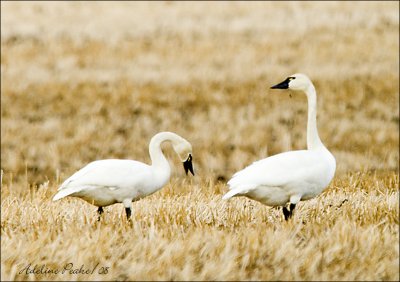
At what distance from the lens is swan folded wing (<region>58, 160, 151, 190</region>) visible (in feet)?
20.3

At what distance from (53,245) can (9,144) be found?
11.6 meters

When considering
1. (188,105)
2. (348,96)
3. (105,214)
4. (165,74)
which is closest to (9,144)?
(188,105)

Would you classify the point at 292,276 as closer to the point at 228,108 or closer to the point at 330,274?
the point at 330,274

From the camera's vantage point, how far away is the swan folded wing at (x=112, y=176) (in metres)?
6.18

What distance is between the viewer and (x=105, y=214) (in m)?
7.08

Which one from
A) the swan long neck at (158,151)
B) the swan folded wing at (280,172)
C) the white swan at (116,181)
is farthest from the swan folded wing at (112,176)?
the swan folded wing at (280,172)

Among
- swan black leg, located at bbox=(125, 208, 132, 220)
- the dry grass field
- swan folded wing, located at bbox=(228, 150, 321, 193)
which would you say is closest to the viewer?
the dry grass field

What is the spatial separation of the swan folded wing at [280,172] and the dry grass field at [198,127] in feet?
0.97

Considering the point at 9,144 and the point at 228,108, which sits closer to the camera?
the point at 9,144

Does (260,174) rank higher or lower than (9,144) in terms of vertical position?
higher

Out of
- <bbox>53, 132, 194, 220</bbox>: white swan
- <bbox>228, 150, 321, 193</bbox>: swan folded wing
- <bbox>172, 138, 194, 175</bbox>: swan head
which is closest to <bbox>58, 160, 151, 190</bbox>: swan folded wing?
<bbox>53, 132, 194, 220</bbox>: white swan

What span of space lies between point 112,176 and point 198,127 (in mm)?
11661

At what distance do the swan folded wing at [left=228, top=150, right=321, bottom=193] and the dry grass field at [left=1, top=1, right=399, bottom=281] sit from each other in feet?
0.97

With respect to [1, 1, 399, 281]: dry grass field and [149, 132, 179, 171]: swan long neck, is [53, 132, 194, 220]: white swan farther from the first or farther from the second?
[1, 1, 399, 281]: dry grass field
